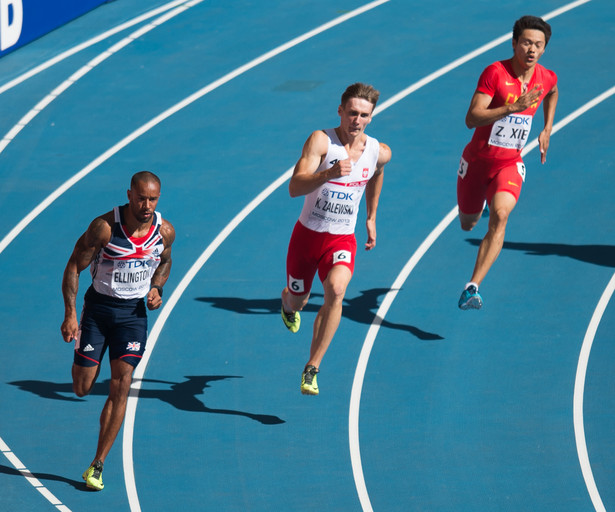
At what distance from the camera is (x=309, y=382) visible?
9.09 meters

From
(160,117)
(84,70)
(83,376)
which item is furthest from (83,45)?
(83,376)

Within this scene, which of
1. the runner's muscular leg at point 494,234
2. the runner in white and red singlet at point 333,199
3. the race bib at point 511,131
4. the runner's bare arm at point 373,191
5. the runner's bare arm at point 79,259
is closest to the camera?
the runner's bare arm at point 79,259

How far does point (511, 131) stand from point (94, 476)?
4.95 metres

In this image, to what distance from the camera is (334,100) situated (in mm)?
15500

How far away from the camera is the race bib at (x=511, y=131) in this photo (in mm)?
10320

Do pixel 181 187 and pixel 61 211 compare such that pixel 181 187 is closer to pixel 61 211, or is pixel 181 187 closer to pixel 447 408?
pixel 61 211

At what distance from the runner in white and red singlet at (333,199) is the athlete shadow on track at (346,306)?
1728 millimetres

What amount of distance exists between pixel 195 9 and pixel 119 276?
11159 mm

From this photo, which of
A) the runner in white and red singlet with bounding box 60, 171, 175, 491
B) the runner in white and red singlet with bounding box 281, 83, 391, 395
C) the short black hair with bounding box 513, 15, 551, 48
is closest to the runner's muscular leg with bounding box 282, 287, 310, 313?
the runner in white and red singlet with bounding box 281, 83, 391, 395

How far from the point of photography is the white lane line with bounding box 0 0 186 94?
16469mm

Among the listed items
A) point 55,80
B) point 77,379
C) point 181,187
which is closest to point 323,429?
point 77,379

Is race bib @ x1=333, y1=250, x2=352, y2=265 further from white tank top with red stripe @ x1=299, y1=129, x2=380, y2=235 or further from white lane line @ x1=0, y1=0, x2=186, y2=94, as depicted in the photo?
white lane line @ x1=0, y1=0, x2=186, y2=94

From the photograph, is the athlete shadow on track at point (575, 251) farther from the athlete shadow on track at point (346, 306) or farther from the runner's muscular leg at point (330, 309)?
the runner's muscular leg at point (330, 309)

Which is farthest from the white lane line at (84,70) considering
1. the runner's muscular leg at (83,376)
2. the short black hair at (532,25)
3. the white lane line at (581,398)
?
the white lane line at (581,398)
